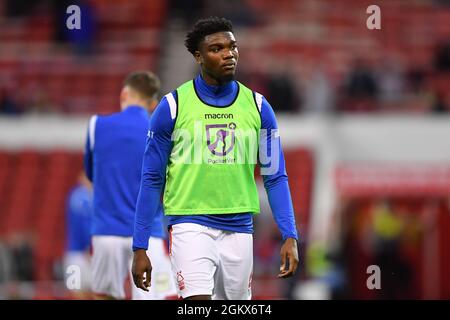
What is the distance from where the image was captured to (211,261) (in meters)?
6.99

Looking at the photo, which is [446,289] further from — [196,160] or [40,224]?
[196,160]

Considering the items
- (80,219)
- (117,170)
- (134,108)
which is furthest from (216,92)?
(80,219)

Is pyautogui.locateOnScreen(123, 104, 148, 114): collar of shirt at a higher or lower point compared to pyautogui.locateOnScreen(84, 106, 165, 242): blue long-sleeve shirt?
higher

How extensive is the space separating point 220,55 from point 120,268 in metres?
2.82

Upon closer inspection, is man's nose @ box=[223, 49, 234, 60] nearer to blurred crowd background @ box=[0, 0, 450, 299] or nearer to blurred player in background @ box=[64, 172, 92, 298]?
blurred player in background @ box=[64, 172, 92, 298]

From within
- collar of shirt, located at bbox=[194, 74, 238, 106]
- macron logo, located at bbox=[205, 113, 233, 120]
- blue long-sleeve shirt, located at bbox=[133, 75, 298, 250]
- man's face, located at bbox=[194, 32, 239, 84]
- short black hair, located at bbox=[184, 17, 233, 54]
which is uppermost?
short black hair, located at bbox=[184, 17, 233, 54]

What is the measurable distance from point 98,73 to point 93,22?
1.37 metres

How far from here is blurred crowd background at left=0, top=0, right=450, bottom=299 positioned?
19266mm

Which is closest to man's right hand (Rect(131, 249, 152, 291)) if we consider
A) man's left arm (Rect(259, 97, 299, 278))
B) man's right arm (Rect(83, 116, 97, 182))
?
man's left arm (Rect(259, 97, 299, 278))

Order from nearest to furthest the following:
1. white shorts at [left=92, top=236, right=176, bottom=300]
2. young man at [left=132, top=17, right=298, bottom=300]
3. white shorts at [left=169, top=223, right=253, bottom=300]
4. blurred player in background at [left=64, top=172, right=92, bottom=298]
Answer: white shorts at [left=169, top=223, right=253, bottom=300] < young man at [left=132, top=17, right=298, bottom=300] < white shorts at [left=92, top=236, right=176, bottom=300] < blurred player in background at [left=64, top=172, right=92, bottom=298]

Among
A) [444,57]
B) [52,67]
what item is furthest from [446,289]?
[52,67]

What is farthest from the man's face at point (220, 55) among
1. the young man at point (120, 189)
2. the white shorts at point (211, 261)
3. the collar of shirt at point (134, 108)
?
the collar of shirt at point (134, 108)

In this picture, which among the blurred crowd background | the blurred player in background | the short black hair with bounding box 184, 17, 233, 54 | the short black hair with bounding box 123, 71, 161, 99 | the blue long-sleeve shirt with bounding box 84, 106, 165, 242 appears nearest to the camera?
the short black hair with bounding box 184, 17, 233, 54

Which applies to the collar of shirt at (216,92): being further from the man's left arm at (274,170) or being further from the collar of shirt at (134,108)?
the collar of shirt at (134,108)
